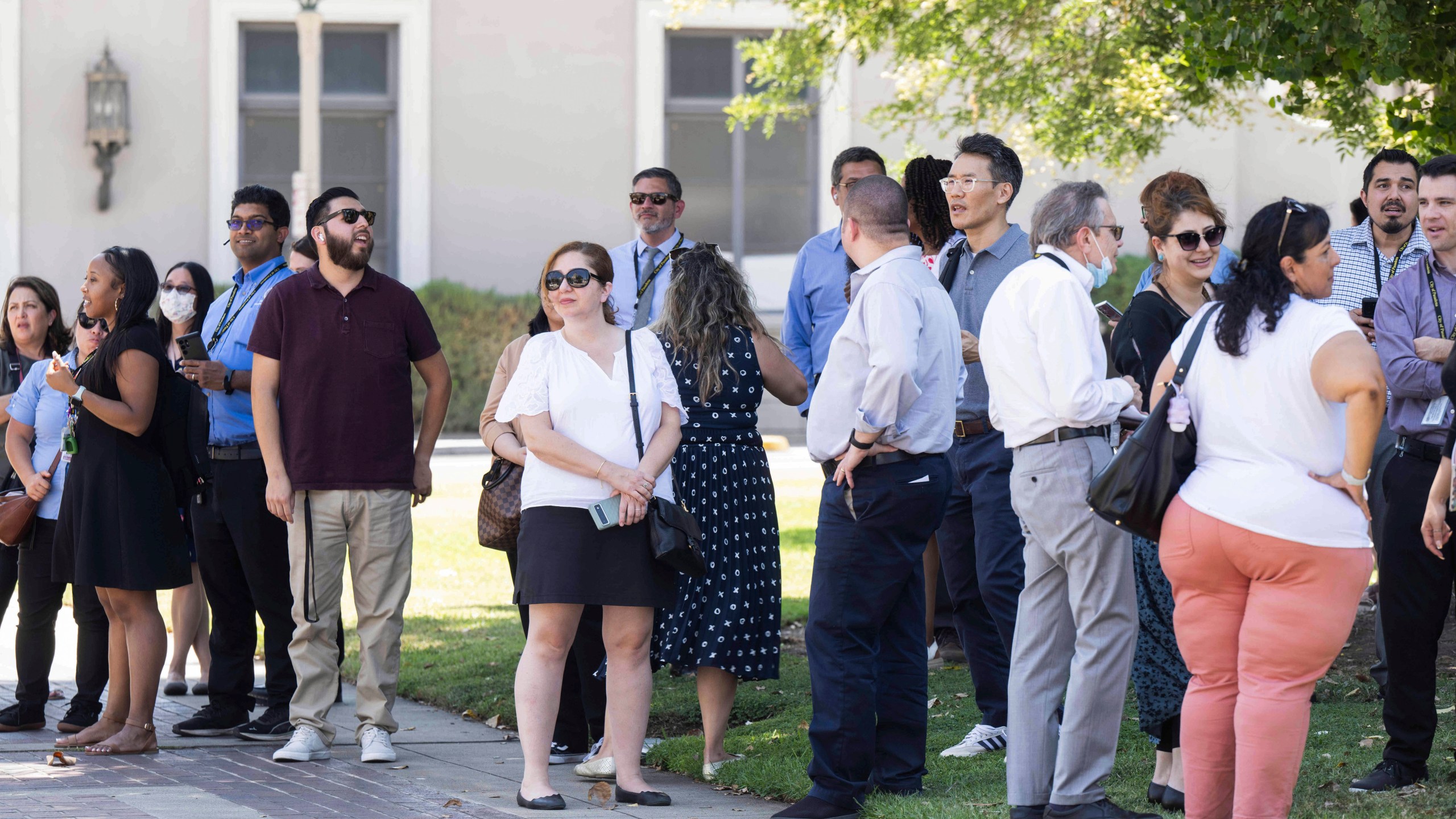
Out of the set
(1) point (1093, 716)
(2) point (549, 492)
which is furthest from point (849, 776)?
(2) point (549, 492)

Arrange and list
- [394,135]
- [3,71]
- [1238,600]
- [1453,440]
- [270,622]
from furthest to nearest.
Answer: [394,135], [3,71], [270,622], [1453,440], [1238,600]

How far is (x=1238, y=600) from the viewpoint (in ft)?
14.3

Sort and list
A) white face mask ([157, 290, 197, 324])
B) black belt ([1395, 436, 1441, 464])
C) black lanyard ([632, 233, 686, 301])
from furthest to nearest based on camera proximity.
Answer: white face mask ([157, 290, 197, 324]) < black lanyard ([632, 233, 686, 301]) < black belt ([1395, 436, 1441, 464])

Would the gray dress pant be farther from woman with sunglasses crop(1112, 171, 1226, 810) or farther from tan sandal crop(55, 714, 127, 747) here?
tan sandal crop(55, 714, 127, 747)

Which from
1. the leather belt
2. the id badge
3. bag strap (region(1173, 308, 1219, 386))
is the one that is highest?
bag strap (region(1173, 308, 1219, 386))

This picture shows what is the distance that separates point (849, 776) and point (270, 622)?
291 centimetres

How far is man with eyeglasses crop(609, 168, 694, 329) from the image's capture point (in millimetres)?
7328

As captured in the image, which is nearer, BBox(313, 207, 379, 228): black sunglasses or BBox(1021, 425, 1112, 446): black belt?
BBox(1021, 425, 1112, 446): black belt

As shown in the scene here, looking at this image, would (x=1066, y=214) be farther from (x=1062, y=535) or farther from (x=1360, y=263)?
(x=1360, y=263)

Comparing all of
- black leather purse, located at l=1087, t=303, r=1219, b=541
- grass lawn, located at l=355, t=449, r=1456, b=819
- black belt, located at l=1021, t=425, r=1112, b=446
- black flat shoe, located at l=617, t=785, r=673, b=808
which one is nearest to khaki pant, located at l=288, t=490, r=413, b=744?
grass lawn, located at l=355, t=449, r=1456, b=819

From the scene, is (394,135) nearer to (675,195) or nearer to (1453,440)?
(675,195)

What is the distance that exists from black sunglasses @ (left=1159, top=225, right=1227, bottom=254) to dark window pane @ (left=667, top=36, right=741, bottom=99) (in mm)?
20638

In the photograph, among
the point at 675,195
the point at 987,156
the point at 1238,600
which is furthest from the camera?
the point at 675,195

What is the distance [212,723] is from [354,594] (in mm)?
1106
